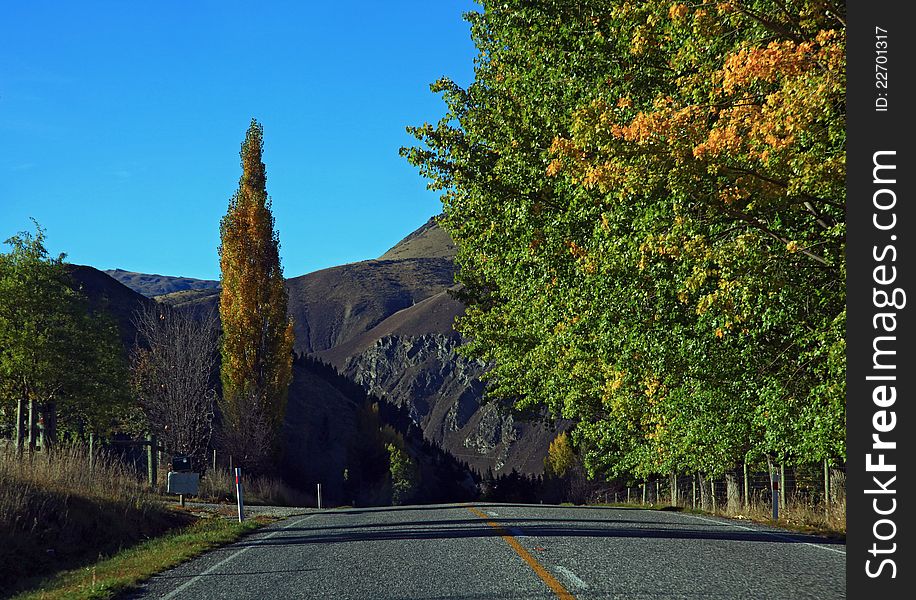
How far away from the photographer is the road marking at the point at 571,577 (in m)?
8.51

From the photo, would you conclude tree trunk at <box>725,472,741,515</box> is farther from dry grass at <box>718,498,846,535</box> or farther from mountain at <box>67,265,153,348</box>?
mountain at <box>67,265,153,348</box>

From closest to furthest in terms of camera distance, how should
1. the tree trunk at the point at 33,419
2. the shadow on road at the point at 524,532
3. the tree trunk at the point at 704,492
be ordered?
the shadow on road at the point at 524,532, the tree trunk at the point at 704,492, the tree trunk at the point at 33,419

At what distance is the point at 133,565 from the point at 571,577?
255 inches

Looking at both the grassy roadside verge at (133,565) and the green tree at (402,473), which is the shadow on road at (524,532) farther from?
the green tree at (402,473)

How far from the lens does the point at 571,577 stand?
9.05 m

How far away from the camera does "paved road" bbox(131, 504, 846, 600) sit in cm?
845

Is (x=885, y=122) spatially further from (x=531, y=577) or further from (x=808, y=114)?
(x=531, y=577)

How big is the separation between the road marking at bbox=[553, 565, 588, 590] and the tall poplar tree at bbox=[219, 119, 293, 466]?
33485 millimetres

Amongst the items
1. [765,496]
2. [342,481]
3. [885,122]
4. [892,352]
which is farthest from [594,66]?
[342,481]

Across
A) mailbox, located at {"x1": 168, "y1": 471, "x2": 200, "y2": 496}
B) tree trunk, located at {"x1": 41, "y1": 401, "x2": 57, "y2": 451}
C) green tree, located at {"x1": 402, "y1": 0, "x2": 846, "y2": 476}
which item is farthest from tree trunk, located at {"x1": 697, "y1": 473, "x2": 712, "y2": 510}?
tree trunk, located at {"x1": 41, "y1": 401, "x2": 57, "y2": 451}

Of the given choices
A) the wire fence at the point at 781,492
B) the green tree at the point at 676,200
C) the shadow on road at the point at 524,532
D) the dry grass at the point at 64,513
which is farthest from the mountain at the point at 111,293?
the shadow on road at the point at 524,532

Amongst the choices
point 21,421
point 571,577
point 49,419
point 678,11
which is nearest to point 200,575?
point 571,577

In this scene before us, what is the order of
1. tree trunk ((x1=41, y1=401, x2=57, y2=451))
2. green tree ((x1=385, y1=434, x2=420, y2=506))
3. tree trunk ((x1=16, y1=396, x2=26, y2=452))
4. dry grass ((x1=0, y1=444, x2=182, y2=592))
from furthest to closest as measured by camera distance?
green tree ((x1=385, y1=434, x2=420, y2=506))
tree trunk ((x1=41, y1=401, x2=57, y2=451))
tree trunk ((x1=16, y1=396, x2=26, y2=452))
dry grass ((x1=0, y1=444, x2=182, y2=592))

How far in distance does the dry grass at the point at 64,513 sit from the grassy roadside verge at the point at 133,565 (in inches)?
30.5
